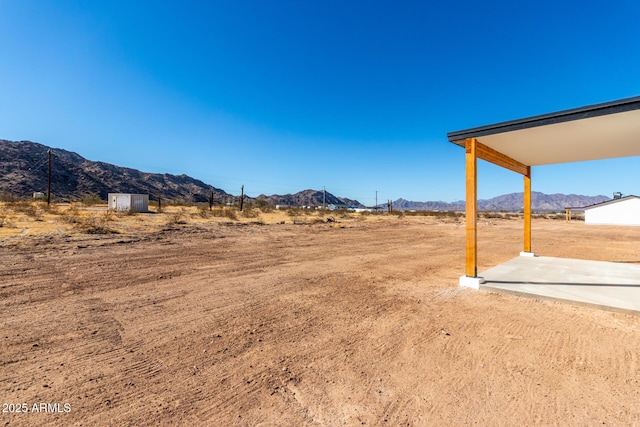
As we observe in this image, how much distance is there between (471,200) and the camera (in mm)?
5906

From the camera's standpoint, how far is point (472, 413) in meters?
2.37

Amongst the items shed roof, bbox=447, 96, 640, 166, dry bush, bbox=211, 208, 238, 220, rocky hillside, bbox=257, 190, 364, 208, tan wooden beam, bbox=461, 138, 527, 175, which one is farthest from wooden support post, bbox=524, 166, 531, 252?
rocky hillside, bbox=257, 190, 364, 208

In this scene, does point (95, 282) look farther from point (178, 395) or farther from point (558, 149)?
point (558, 149)

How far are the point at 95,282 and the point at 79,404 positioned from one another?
14.4 ft

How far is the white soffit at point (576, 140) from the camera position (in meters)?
4.96

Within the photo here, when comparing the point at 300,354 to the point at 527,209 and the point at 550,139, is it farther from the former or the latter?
the point at 527,209

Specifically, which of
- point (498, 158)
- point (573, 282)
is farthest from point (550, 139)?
point (573, 282)

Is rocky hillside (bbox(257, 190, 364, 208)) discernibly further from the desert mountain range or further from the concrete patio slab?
the concrete patio slab

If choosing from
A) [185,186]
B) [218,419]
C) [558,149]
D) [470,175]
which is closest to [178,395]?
[218,419]

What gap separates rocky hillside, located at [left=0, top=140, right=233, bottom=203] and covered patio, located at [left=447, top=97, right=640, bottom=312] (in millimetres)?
70621

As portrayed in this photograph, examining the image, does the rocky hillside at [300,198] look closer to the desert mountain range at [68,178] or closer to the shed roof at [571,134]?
the desert mountain range at [68,178]

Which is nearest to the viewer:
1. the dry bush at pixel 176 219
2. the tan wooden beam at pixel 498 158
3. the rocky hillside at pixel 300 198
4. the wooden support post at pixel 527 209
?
the tan wooden beam at pixel 498 158

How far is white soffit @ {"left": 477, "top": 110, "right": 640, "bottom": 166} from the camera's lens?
4965mm

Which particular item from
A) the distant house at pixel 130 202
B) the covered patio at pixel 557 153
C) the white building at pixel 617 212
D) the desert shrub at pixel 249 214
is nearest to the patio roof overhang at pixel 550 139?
the covered patio at pixel 557 153
